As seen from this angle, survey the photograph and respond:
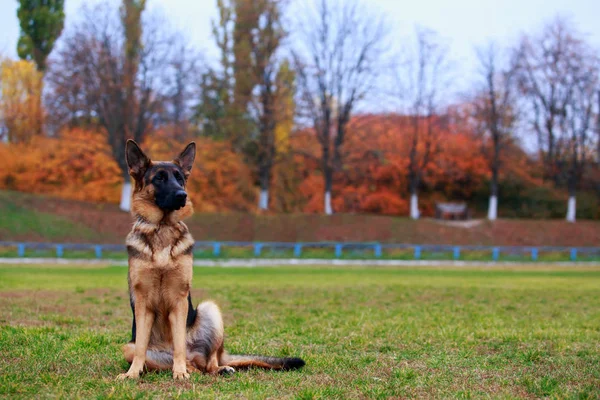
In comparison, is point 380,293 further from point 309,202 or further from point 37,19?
point 37,19

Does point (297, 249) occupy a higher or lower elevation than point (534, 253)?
lower

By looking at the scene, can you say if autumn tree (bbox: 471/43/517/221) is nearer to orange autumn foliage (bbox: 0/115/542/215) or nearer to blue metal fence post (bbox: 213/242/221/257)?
orange autumn foliage (bbox: 0/115/542/215)

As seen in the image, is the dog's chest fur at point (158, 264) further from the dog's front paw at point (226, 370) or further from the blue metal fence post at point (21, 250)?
the blue metal fence post at point (21, 250)

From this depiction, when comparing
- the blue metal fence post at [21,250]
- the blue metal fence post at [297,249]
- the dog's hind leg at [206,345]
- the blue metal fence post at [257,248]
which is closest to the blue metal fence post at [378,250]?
the blue metal fence post at [297,249]

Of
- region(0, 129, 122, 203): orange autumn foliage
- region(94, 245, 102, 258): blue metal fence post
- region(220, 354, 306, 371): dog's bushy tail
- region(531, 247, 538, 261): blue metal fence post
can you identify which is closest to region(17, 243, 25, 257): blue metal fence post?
region(94, 245, 102, 258): blue metal fence post

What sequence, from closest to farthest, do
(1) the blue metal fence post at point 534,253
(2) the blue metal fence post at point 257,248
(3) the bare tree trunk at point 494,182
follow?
(2) the blue metal fence post at point 257,248
(1) the blue metal fence post at point 534,253
(3) the bare tree trunk at point 494,182

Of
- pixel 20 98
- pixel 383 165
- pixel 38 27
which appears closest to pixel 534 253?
pixel 383 165

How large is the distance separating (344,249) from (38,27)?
30395 millimetres

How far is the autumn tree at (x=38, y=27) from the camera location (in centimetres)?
5066

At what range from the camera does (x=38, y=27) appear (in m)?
51.0

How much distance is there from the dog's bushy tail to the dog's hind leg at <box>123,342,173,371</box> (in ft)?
2.02

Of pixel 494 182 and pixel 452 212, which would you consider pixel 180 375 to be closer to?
pixel 452 212

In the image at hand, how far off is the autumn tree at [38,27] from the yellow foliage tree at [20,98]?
1646mm

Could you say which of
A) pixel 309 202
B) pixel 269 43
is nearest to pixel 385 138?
pixel 309 202
